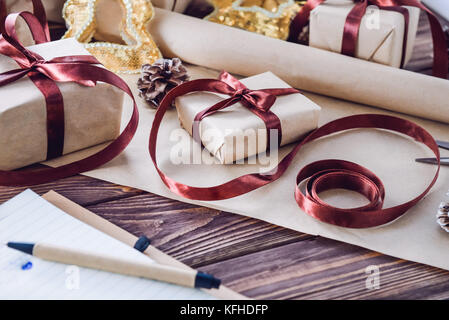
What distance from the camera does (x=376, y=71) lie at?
1.00 meters

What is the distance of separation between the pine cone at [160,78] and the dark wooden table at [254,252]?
0.75 feet

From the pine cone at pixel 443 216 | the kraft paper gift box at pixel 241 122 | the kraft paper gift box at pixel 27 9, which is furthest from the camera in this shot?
the kraft paper gift box at pixel 27 9

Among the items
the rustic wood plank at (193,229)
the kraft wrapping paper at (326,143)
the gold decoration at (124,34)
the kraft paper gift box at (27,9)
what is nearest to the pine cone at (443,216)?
the kraft wrapping paper at (326,143)

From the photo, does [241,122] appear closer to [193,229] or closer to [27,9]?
[193,229]

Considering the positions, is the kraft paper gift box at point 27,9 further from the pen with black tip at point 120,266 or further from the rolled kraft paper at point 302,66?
the pen with black tip at point 120,266

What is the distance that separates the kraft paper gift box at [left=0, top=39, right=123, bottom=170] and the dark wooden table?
6cm

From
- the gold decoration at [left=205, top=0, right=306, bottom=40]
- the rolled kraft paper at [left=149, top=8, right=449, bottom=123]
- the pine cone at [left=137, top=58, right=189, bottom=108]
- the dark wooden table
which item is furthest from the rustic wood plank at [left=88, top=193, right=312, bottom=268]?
the gold decoration at [left=205, top=0, right=306, bottom=40]

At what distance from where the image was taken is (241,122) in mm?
856

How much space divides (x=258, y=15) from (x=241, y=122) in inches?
15.8

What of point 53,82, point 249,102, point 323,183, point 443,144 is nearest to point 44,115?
point 53,82

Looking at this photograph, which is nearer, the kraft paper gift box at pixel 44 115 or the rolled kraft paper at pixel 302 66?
the kraft paper gift box at pixel 44 115

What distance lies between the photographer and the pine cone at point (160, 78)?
985mm

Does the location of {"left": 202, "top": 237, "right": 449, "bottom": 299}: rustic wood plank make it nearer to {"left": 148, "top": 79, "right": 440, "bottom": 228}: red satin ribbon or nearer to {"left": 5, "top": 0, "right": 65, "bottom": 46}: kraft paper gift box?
{"left": 148, "top": 79, "right": 440, "bottom": 228}: red satin ribbon
